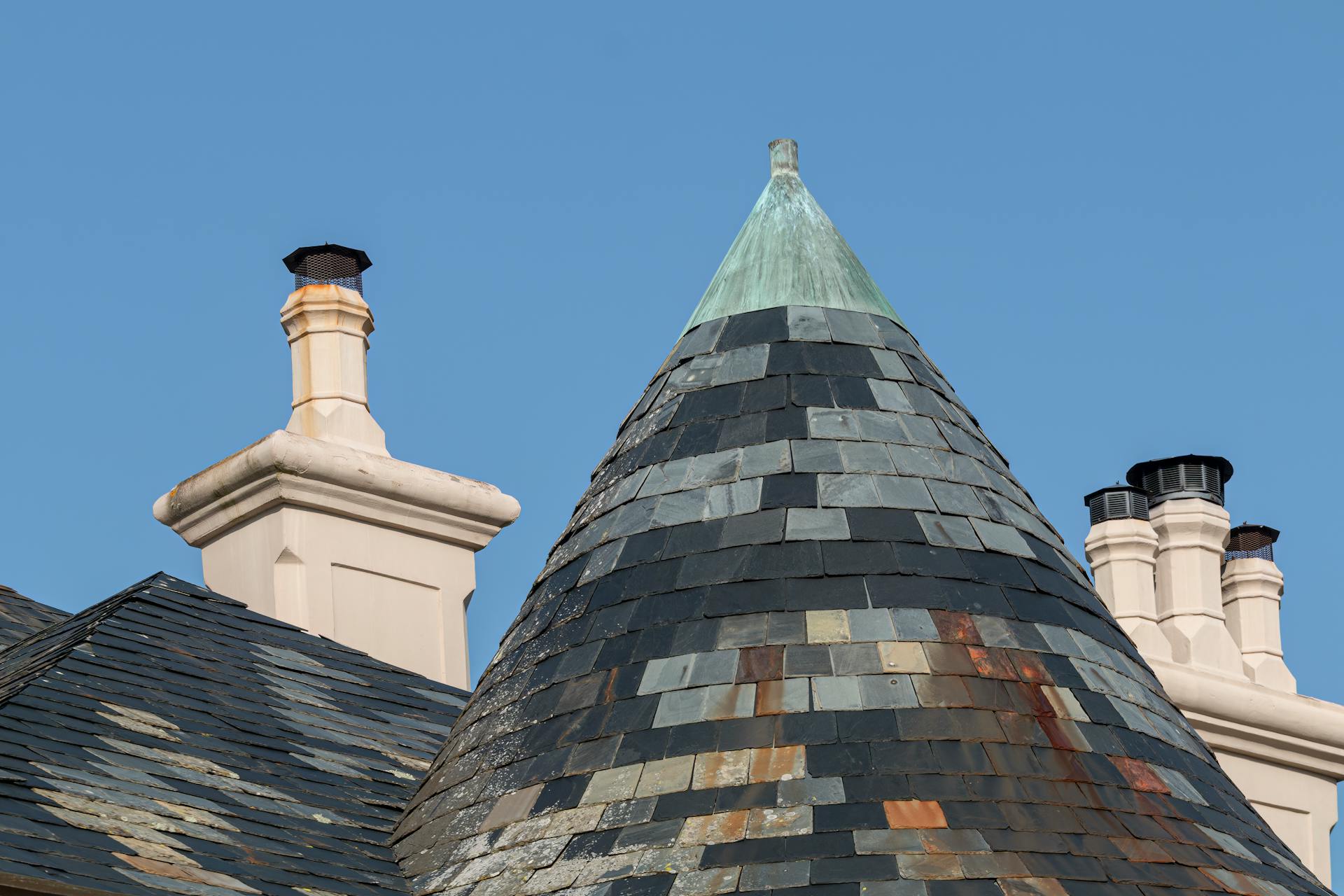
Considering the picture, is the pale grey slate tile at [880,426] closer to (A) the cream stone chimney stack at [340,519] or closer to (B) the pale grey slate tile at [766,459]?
(B) the pale grey slate tile at [766,459]

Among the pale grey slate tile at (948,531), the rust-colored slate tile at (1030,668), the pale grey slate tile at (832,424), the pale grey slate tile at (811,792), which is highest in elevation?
the pale grey slate tile at (832,424)

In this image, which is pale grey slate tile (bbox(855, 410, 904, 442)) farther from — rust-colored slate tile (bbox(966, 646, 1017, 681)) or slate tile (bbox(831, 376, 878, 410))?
rust-colored slate tile (bbox(966, 646, 1017, 681))

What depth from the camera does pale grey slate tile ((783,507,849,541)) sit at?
12.9m

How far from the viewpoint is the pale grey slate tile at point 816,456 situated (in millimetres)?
13281

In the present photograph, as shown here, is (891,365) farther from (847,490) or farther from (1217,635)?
(1217,635)

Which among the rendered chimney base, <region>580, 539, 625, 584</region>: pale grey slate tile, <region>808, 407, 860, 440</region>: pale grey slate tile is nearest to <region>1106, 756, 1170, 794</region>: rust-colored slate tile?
<region>808, 407, 860, 440</region>: pale grey slate tile

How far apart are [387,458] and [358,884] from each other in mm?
7211

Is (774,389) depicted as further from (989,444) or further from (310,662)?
(310,662)

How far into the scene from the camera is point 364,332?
837 inches

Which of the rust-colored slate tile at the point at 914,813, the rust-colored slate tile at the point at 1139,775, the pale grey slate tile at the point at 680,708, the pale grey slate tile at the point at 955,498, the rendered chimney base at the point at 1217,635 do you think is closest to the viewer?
the rust-colored slate tile at the point at 914,813

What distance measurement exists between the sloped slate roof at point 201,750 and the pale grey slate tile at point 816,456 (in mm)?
2928

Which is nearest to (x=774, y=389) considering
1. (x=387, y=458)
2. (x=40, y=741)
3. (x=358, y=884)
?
(x=358, y=884)

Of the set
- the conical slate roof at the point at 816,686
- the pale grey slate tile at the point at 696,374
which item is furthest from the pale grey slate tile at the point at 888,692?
the pale grey slate tile at the point at 696,374

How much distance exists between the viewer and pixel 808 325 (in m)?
14.2
